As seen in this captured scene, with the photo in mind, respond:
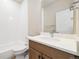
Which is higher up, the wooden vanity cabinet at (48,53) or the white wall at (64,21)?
the white wall at (64,21)

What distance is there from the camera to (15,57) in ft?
8.08

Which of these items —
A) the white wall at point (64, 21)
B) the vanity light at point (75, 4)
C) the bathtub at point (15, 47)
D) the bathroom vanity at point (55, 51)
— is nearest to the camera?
the bathroom vanity at point (55, 51)

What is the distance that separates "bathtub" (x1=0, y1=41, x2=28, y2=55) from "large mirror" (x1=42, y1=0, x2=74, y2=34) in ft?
2.24

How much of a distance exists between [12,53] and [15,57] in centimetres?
21

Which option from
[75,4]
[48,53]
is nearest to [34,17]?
[75,4]

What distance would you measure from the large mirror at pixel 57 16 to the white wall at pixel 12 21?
664mm

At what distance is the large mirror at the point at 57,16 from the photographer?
177cm

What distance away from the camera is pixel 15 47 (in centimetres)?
264

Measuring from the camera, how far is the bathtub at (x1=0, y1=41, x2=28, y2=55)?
2428 mm

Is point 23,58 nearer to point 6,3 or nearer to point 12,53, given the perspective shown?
point 12,53

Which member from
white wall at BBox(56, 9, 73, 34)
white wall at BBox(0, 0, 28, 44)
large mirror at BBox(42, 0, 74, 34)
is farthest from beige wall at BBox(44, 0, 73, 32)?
white wall at BBox(0, 0, 28, 44)

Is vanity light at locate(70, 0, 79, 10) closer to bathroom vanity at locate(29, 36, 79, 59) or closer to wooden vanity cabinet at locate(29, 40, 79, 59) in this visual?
bathroom vanity at locate(29, 36, 79, 59)

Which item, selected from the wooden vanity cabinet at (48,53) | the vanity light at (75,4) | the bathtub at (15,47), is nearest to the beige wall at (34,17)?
the bathtub at (15,47)

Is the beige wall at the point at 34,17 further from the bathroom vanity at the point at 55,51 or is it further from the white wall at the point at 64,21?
the bathroom vanity at the point at 55,51
